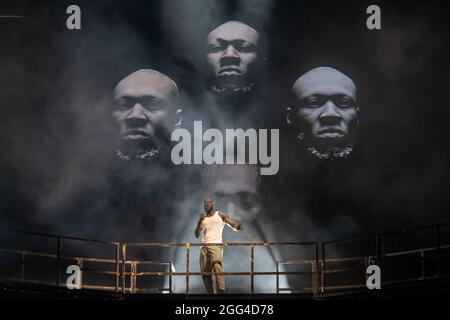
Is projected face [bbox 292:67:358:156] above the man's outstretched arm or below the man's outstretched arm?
above

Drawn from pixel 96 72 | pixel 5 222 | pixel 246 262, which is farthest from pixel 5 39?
pixel 246 262

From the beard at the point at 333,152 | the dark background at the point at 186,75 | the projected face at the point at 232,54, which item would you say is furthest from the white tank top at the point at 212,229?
the projected face at the point at 232,54

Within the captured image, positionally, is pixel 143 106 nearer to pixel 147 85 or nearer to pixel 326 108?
pixel 147 85

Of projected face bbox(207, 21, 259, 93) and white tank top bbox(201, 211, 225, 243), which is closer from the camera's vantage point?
white tank top bbox(201, 211, 225, 243)

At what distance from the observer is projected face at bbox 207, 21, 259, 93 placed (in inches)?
768

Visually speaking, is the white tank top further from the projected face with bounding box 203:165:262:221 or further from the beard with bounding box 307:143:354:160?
the beard with bounding box 307:143:354:160

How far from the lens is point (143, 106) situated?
19.7m

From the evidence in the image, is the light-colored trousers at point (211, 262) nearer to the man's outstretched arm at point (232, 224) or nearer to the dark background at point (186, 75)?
the man's outstretched arm at point (232, 224)

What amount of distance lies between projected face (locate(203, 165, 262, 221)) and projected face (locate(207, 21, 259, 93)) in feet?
4.90

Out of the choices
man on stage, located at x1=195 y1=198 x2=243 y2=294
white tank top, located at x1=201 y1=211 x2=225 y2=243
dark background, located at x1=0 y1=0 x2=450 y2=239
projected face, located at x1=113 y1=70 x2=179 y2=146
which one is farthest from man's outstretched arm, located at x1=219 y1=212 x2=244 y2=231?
projected face, located at x1=113 y1=70 x2=179 y2=146

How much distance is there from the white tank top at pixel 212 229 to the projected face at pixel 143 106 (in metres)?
3.75

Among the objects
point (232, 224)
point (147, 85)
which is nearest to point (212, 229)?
point (232, 224)

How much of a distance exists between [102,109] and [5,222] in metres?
2.59

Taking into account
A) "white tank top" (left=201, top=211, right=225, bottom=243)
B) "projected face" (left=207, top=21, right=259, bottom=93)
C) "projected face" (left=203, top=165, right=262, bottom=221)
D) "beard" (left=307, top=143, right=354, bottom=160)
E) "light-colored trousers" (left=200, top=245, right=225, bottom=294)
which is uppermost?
"projected face" (left=207, top=21, right=259, bottom=93)
